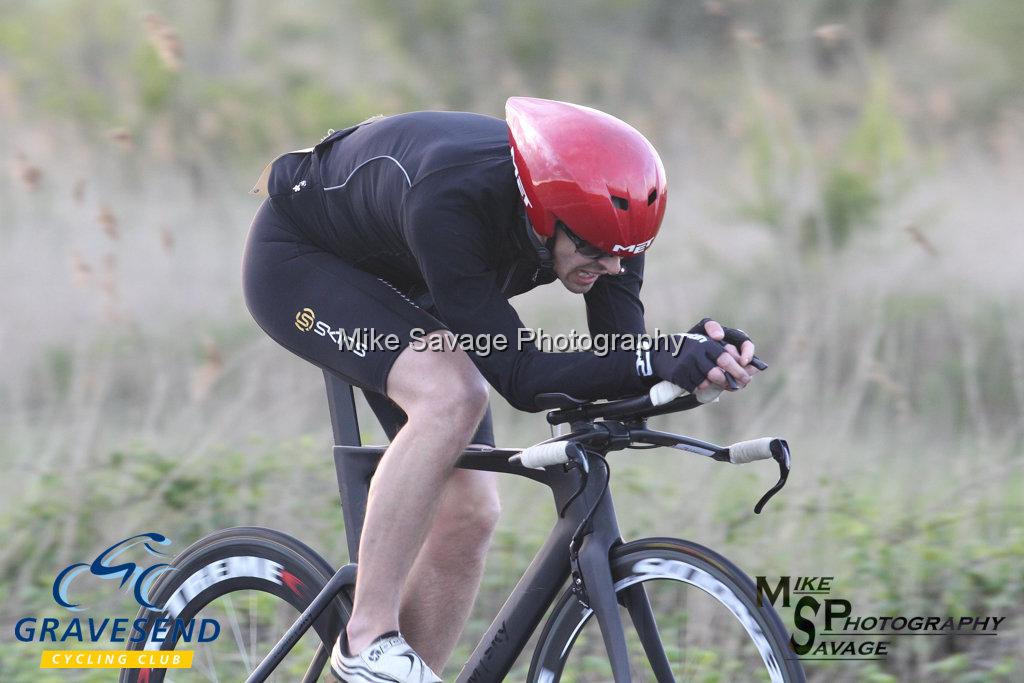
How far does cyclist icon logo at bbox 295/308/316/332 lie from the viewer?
9.71ft

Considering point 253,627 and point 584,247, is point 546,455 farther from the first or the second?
point 253,627

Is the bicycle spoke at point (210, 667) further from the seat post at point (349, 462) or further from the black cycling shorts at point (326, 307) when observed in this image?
the black cycling shorts at point (326, 307)

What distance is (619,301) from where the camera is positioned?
118 inches

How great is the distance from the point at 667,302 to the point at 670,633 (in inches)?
104

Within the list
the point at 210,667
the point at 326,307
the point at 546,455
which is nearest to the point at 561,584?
the point at 546,455

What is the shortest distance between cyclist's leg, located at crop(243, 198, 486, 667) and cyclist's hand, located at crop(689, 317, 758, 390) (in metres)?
0.68

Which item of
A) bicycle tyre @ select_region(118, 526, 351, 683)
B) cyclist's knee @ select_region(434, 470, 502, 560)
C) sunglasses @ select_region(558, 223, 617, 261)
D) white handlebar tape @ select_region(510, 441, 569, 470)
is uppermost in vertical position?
sunglasses @ select_region(558, 223, 617, 261)

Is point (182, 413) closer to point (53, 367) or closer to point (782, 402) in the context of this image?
point (53, 367)

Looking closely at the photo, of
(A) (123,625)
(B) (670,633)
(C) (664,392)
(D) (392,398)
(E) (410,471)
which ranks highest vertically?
(C) (664,392)

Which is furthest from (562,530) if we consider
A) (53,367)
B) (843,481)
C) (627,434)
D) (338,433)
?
(53,367)

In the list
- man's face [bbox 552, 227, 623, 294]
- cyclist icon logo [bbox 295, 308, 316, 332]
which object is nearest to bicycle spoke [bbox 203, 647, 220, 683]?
cyclist icon logo [bbox 295, 308, 316, 332]

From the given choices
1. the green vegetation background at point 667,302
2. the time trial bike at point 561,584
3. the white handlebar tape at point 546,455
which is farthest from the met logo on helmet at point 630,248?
the green vegetation background at point 667,302

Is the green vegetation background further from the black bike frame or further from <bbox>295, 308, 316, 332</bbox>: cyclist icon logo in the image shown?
<bbox>295, 308, 316, 332</bbox>: cyclist icon logo

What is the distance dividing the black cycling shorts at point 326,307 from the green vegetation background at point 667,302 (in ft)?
5.06
